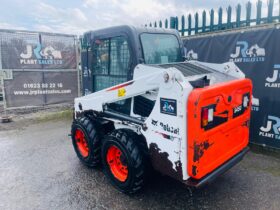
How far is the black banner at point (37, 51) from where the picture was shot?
6.89m

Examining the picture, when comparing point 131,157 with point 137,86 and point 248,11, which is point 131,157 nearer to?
point 137,86

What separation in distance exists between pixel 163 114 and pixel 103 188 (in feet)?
4.98

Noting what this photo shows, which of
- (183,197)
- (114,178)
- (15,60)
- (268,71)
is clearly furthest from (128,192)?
(15,60)

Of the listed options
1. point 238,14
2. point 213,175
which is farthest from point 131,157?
point 238,14

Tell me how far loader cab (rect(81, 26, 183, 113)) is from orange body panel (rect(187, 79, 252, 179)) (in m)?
1.02

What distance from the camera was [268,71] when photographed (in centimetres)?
407

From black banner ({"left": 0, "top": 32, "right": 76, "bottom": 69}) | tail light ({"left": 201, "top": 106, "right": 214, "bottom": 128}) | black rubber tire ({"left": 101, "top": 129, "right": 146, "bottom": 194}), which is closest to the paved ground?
black rubber tire ({"left": 101, "top": 129, "right": 146, "bottom": 194})

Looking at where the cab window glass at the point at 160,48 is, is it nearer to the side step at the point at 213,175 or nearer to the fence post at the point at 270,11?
the side step at the point at 213,175

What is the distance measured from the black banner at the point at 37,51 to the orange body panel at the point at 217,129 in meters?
6.40

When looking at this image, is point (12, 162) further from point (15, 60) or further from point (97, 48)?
point (15, 60)

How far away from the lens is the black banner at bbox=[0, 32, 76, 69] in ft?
22.6

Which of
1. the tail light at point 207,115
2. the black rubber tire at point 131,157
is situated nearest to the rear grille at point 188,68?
the tail light at point 207,115

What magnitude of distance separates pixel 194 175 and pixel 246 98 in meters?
1.28

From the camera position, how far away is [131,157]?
2729mm
